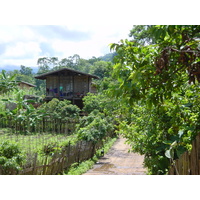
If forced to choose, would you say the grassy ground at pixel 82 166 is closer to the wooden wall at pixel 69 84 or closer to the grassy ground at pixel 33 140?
the grassy ground at pixel 33 140

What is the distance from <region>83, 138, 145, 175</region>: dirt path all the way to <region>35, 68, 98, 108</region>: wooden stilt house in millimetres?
4684

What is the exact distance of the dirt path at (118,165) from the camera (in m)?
4.79

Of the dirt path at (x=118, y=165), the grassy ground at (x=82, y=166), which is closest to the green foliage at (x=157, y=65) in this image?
the dirt path at (x=118, y=165)

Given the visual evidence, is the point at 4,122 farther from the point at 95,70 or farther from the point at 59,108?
the point at 95,70

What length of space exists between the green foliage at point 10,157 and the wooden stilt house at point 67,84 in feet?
24.2

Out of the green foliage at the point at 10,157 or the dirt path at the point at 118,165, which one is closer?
the green foliage at the point at 10,157

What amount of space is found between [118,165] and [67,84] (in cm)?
653

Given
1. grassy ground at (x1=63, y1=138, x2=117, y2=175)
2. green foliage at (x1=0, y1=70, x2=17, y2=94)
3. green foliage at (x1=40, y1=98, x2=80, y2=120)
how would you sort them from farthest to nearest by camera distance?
green foliage at (x1=40, y1=98, x2=80, y2=120) < grassy ground at (x1=63, y1=138, x2=117, y2=175) < green foliage at (x1=0, y1=70, x2=17, y2=94)

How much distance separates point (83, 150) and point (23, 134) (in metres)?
4.02

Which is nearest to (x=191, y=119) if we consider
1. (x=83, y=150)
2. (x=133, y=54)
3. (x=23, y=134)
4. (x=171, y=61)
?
(x=171, y=61)

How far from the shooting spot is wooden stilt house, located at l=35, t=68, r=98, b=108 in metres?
11.0

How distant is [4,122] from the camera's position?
9797mm

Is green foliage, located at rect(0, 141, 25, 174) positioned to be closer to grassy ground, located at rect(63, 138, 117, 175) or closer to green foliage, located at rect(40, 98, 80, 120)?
grassy ground, located at rect(63, 138, 117, 175)

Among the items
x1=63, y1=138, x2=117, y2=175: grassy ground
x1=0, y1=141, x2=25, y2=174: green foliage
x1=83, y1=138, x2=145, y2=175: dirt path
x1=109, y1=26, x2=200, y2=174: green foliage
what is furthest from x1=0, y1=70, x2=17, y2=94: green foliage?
x1=109, y1=26, x2=200, y2=174: green foliage
